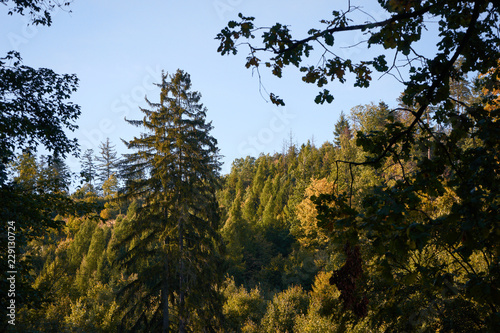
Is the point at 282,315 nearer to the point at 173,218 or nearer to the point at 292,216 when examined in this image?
the point at 173,218

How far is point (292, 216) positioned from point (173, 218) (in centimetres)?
3047

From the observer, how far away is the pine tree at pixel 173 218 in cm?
1393

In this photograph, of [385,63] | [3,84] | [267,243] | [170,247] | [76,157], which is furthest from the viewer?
[267,243]

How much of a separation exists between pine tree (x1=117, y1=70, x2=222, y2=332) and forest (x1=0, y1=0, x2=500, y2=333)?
7cm

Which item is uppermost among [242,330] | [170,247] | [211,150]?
[211,150]

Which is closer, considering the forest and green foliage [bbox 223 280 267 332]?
the forest

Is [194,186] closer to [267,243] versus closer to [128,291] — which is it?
[128,291]

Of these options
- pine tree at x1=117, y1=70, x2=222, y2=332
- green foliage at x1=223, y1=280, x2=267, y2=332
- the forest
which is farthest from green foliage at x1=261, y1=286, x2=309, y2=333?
pine tree at x1=117, y1=70, x2=222, y2=332

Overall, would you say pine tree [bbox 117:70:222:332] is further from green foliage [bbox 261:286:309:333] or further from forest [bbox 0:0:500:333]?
green foliage [bbox 261:286:309:333]

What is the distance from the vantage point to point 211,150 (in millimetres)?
16688

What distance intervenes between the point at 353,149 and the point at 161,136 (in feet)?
104

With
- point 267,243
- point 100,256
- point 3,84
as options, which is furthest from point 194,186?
point 267,243

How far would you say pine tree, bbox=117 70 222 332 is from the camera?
45.7 ft

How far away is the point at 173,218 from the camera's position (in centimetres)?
1395
